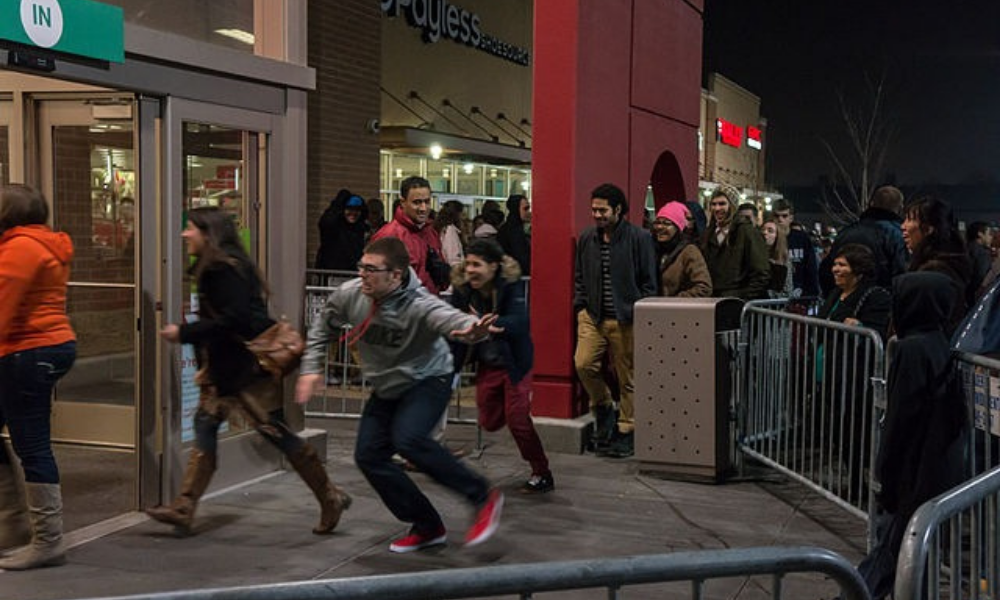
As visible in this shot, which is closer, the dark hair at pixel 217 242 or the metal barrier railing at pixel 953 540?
the metal barrier railing at pixel 953 540

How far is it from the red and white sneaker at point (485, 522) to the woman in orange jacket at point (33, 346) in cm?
206

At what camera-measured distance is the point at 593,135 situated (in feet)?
29.4

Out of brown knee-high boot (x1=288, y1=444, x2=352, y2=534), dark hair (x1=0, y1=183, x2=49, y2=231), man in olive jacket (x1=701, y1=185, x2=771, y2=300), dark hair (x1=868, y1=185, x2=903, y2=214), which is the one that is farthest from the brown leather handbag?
dark hair (x1=868, y1=185, x2=903, y2=214)

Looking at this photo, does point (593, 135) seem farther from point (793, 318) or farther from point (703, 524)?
point (703, 524)

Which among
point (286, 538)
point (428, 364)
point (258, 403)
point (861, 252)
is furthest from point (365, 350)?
point (861, 252)

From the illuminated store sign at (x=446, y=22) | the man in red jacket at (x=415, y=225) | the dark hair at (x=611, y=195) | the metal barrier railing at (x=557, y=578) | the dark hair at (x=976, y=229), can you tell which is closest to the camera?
the metal barrier railing at (x=557, y=578)

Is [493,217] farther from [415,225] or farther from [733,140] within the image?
[733,140]

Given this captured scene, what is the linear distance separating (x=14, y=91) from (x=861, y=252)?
5.92 m

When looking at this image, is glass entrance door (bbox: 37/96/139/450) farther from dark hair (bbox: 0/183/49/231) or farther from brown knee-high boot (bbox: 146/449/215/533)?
dark hair (bbox: 0/183/49/231)

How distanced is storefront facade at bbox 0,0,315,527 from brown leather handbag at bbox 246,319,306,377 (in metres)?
0.79

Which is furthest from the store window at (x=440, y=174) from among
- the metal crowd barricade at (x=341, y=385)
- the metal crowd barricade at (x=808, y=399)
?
the metal crowd barricade at (x=808, y=399)

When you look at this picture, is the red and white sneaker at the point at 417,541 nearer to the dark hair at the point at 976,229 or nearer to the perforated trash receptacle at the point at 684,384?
the perforated trash receptacle at the point at 684,384

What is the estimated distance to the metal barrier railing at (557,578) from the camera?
2.18 meters

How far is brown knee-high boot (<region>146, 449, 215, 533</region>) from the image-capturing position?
6055 mm
